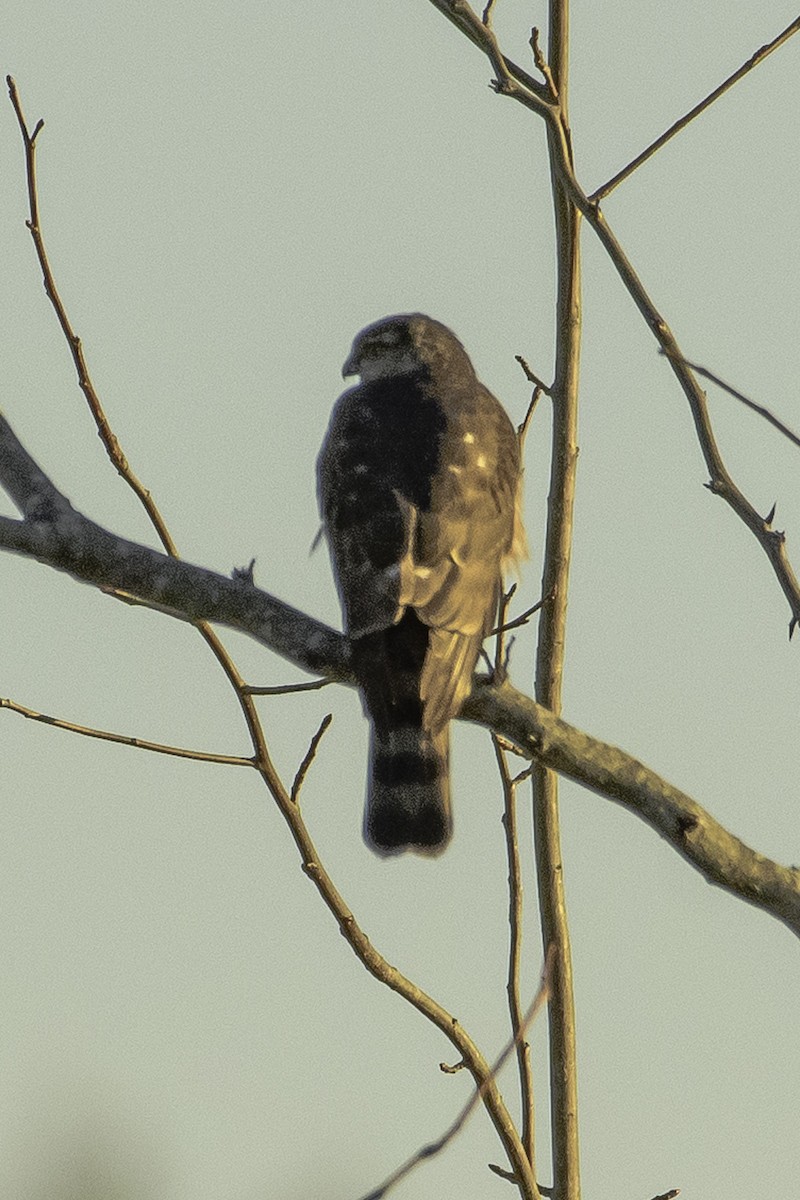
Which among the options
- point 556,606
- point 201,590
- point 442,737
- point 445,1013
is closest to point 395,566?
point 442,737

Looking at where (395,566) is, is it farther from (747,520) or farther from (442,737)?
(747,520)

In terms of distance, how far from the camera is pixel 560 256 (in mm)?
4066

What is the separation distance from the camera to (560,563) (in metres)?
4.19

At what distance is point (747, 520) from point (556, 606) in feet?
3.15

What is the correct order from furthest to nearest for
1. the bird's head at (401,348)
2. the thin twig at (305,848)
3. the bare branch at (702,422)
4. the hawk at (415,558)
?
the bird's head at (401,348) → the hawk at (415,558) → the thin twig at (305,848) → the bare branch at (702,422)

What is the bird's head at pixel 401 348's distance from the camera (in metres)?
6.56

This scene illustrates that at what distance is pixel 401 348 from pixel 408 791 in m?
2.27

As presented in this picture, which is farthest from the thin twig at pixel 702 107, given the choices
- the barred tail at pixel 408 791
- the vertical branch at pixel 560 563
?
the barred tail at pixel 408 791

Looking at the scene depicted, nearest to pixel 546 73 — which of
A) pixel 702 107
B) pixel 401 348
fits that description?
pixel 702 107

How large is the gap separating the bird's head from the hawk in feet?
1.82

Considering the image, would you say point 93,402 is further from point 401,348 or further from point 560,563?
point 401,348

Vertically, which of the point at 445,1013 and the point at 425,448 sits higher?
the point at 425,448

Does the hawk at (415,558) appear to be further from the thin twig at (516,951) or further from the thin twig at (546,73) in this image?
the thin twig at (546,73)

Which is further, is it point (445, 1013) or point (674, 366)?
point (445, 1013)
